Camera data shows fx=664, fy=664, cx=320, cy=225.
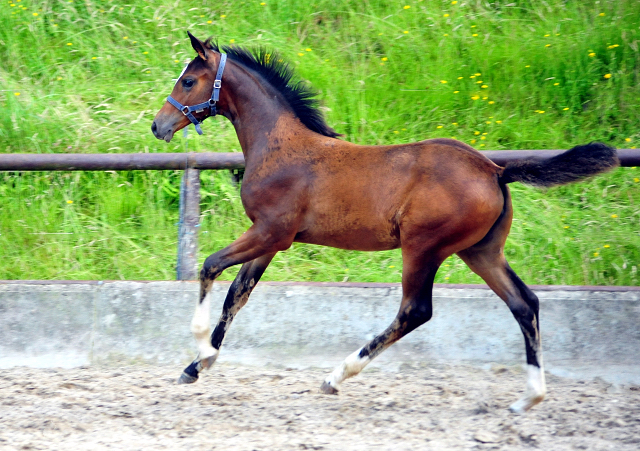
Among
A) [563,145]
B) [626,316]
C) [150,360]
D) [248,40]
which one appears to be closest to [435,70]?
[563,145]

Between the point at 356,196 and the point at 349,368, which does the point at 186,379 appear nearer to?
the point at 349,368

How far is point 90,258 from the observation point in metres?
5.25

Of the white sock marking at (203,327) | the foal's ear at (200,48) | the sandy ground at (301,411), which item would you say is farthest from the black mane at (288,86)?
the sandy ground at (301,411)

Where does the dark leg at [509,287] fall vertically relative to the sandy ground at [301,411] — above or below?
above

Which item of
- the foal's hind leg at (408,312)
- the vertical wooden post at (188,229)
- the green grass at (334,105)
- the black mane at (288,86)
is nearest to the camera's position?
the foal's hind leg at (408,312)

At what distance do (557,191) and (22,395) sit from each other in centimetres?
457

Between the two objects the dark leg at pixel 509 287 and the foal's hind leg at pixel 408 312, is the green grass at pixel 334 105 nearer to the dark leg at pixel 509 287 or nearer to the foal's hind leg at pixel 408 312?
the dark leg at pixel 509 287

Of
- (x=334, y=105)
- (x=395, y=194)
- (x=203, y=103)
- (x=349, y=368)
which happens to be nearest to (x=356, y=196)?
(x=395, y=194)

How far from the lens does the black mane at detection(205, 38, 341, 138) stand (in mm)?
3961

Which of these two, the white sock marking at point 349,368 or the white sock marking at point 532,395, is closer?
the white sock marking at point 532,395

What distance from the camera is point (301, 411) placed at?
3.58m

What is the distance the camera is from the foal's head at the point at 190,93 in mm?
3850

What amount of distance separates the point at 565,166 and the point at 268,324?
2110 millimetres

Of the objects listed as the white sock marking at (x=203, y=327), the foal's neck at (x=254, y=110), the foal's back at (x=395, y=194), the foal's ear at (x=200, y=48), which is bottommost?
the white sock marking at (x=203, y=327)
